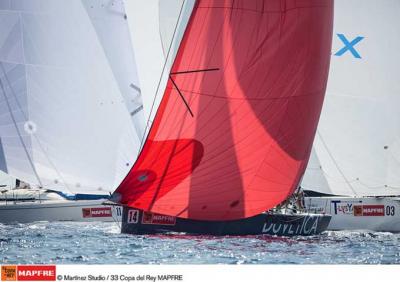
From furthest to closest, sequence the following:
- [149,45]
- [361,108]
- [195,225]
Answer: [361,108]
[149,45]
[195,225]

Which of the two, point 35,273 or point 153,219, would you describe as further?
point 153,219

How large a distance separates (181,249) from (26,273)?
2873 mm

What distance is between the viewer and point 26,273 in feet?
35.4

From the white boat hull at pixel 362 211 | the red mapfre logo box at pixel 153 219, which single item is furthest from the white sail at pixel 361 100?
the red mapfre logo box at pixel 153 219

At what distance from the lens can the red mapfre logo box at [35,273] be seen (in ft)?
35.3

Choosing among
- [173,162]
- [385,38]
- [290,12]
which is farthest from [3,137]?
[385,38]

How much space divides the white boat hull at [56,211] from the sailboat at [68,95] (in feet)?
8.40

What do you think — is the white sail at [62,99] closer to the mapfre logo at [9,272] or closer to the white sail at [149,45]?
the white sail at [149,45]

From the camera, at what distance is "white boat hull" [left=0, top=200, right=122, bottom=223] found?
19.2 meters

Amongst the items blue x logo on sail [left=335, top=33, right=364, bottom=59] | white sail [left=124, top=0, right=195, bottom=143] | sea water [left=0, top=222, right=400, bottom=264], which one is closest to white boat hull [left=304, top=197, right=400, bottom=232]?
sea water [left=0, top=222, right=400, bottom=264]

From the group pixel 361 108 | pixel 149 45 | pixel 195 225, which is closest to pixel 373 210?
pixel 361 108

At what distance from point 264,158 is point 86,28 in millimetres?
4819

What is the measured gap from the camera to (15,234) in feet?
52.4

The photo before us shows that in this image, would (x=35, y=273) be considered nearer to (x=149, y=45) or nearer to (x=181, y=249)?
(x=181, y=249)
